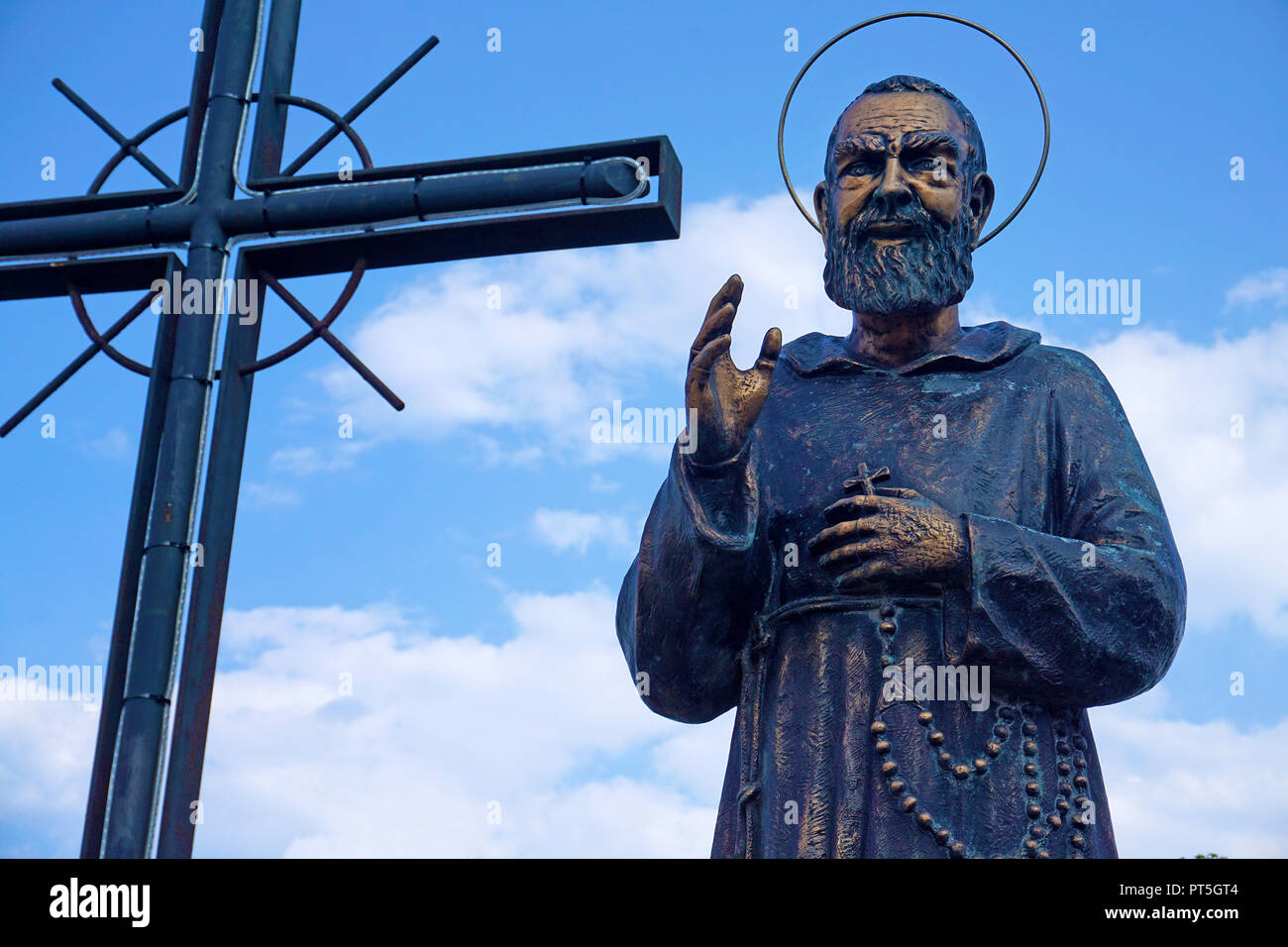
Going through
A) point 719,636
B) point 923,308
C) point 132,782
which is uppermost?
point 923,308

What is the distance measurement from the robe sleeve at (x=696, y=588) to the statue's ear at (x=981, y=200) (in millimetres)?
1241

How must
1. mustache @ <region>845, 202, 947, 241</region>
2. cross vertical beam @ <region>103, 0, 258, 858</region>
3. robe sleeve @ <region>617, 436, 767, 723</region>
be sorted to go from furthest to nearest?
mustache @ <region>845, 202, 947, 241</region>, cross vertical beam @ <region>103, 0, 258, 858</region>, robe sleeve @ <region>617, 436, 767, 723</region>

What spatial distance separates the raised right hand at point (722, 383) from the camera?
6570 mm

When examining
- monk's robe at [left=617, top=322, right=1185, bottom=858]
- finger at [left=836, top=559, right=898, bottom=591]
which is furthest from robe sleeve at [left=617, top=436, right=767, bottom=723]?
finger at [left=836, top=559, right=898, bottom=591]

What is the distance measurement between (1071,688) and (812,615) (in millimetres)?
794

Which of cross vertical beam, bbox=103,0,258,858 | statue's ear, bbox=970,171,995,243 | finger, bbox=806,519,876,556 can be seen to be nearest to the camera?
finger, bbox=806,519,876,556

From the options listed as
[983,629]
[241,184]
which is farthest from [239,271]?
[983,629]

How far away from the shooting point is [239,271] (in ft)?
25.8

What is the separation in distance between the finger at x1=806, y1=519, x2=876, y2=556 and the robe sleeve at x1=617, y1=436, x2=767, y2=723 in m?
0.20

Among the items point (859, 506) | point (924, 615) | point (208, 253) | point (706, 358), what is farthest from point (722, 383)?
point (208, 253)

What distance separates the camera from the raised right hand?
657cm

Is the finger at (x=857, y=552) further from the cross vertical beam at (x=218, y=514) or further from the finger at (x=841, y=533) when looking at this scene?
the cross vertical beam at (x=218, y=514)

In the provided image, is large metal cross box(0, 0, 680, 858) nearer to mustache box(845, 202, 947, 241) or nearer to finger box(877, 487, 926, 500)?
mustache box(845, 202, 947, 241)

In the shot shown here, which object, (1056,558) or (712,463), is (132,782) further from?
(1056,558)
